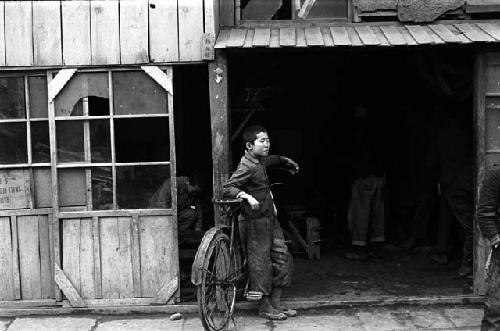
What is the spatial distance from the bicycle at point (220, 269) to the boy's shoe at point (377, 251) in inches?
125

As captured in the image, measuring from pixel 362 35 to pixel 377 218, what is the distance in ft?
11.2

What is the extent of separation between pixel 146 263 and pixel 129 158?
3.79 ft

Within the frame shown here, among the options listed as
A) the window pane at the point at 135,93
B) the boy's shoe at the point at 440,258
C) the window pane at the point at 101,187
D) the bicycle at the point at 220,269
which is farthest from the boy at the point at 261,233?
the boy's shoe at the point at 440,258

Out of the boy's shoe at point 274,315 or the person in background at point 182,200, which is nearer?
the boy's shoe at point 274,315

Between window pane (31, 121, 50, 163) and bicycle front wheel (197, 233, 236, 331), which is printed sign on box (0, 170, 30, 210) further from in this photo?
bicycle front wheel (197, 233, 236, 331)

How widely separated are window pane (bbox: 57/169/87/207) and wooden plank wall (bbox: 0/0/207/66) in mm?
1224

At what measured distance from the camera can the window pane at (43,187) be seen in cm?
783

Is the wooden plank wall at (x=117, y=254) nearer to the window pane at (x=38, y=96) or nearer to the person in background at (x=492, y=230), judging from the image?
the window pane at (x=38, y=96)

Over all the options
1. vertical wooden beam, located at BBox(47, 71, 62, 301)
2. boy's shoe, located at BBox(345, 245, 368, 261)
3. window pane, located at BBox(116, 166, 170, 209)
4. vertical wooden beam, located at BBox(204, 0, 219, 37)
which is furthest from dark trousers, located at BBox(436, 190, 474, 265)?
vertical wooden beam, located at BBox(47, 71, 62, 301)

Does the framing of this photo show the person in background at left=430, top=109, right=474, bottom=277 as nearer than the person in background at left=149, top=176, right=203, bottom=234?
No

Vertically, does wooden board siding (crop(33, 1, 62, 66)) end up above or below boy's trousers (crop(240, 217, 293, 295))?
above

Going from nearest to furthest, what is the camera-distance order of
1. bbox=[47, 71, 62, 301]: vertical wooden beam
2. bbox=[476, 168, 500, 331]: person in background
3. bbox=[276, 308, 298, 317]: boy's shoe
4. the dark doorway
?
bbox=[476, 168, 500, 331]: person in background, bbox=[276, 308, 298, 317]: boy's shoe, bbox=[47, 71, 62, 301]: vertical wooden beam, the dark doorway

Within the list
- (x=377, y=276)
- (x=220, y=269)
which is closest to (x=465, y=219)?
(x=377, y=276)

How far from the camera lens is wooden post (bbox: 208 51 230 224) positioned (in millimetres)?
7574
